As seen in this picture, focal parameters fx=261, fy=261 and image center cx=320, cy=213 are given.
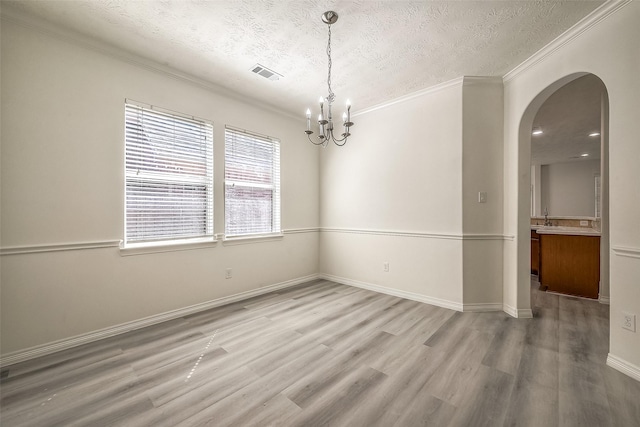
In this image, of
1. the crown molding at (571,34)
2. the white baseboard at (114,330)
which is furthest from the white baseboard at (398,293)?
the crown molding at (571,34)

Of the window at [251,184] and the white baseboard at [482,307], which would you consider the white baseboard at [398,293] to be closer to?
the white baseboard at [482,307]

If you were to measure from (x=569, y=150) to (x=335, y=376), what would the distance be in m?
8.75

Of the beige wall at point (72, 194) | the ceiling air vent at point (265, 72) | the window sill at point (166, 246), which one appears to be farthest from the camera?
the ceiling air vent at point (265, 72)

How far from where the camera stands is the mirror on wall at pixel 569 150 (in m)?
3.78

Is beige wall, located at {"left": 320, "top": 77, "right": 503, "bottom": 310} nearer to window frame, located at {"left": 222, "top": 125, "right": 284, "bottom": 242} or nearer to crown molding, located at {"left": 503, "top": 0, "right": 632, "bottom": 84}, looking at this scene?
crown molding, located at {"left": 503, "top": 0, "right": 632, "bottom": 84}

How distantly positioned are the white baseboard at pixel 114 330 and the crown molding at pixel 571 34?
13.9 feet

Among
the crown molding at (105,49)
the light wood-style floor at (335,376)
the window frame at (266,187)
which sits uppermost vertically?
the crown molding at (105,49)

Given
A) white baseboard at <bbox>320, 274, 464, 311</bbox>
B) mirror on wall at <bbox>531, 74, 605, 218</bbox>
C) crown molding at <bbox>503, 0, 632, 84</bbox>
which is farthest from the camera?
mirror on wall at <bbox>531, 74, 605, 218</bbox>

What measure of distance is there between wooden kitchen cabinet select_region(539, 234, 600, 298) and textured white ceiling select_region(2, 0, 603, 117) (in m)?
2.67

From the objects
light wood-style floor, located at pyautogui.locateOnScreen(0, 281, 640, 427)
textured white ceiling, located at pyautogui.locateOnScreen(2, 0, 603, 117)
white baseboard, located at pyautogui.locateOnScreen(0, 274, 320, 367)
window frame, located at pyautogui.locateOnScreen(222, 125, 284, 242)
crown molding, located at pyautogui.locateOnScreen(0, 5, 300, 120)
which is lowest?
light wood-style floor, located at pyautogui.locateOnScreen(0, 281, 640, 427)

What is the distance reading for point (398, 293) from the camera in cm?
378

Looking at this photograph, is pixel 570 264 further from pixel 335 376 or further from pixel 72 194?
pixel 72 194

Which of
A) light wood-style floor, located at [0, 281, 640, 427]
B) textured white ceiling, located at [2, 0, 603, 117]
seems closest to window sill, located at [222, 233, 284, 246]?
light wood-style floor, located at [0, 281, 640, 427]

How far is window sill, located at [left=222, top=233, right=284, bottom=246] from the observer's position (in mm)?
3504
